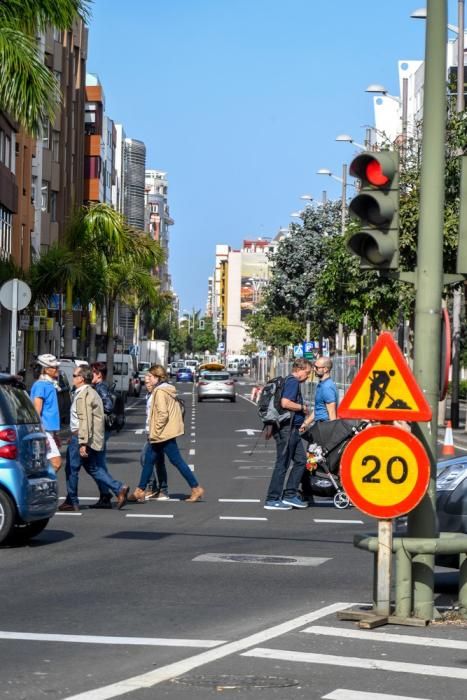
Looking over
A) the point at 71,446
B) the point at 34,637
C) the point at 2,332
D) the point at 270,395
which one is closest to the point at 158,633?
the point at 34,637

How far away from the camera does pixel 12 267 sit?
45281mm

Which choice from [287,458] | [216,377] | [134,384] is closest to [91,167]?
[134,384]

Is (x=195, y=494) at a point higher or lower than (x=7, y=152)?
lower

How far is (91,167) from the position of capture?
349 feet

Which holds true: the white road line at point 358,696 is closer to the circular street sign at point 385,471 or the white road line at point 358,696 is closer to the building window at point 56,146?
the circular street sign at point 385,471

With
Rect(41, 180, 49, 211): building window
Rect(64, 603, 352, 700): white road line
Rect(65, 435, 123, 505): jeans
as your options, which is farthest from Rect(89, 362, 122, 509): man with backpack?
Rect(41, 180, 49, 211): building window

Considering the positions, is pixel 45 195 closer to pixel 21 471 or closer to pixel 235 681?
pixel 21 471

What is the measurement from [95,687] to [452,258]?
117 ft

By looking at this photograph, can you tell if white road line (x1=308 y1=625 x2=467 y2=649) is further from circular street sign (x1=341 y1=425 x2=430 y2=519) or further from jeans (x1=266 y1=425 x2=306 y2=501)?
jeans (x1=266 y1=425 x2=306 y2=501)

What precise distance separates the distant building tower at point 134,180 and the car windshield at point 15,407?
543 ft

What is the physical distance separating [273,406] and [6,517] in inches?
235

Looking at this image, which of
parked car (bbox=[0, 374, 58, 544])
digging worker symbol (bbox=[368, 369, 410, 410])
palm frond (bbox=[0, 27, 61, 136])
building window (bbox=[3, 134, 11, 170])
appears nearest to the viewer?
digging worker symbol (bbox=[368, 369, 410, 410])

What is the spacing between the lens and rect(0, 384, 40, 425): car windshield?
14.8m

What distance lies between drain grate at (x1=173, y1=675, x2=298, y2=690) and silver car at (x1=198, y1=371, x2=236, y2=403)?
68.3 metres
